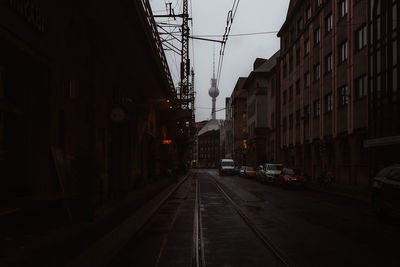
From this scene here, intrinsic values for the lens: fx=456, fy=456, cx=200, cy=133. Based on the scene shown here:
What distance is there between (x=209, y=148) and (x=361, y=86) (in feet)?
490

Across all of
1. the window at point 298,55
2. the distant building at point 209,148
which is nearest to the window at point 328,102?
the window at point 298,55

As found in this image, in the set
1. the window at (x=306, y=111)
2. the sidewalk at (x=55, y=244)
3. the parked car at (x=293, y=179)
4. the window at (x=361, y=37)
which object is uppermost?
the window at (x=361, y=37)

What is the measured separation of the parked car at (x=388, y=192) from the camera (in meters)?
12.2

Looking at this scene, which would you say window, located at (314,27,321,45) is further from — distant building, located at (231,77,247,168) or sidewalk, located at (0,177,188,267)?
distant building, located at (231,77,247,168)

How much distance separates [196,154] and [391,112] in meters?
166

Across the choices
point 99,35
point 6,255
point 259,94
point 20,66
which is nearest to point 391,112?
point 99,35

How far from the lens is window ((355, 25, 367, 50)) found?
30.1m

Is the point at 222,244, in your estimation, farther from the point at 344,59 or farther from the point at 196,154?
Answer: the point at 196,154

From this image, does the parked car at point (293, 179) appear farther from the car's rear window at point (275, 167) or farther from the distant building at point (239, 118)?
the distant building at point (239, 118)

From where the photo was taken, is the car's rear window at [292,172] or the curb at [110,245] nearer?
the curb at [110,245]

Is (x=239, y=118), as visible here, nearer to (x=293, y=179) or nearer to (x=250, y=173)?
(x=250, y=173)

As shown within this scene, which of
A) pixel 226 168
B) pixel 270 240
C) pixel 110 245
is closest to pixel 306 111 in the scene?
pixel 226 168

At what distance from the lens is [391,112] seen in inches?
997

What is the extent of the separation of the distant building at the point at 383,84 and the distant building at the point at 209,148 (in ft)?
485
